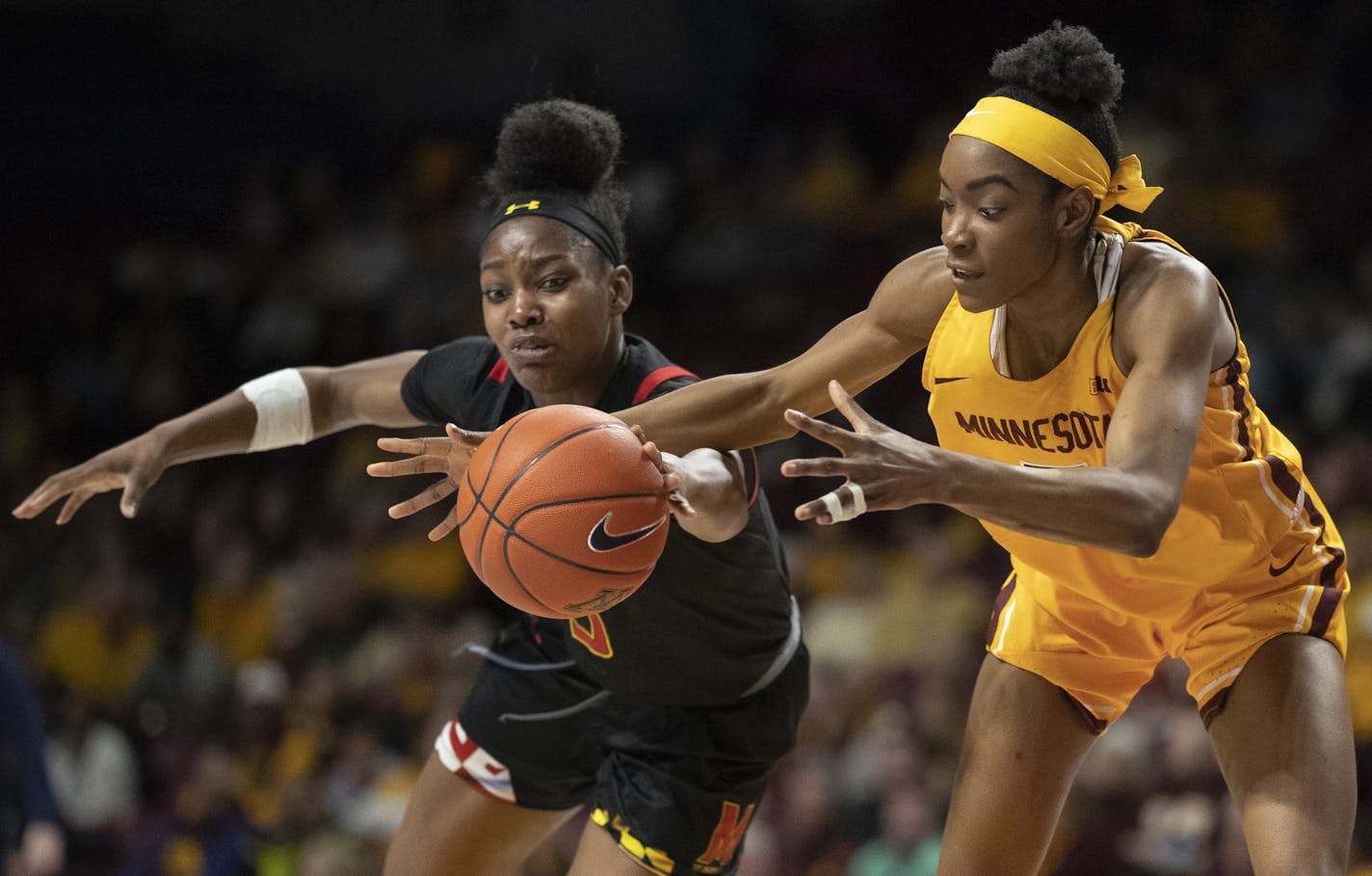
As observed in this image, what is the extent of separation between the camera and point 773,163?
32.3ft

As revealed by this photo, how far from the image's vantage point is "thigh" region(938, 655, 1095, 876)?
3.14 metres

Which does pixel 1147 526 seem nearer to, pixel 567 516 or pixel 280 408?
pixel 567 516

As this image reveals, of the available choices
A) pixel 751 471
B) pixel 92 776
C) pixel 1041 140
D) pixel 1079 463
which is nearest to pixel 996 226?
pixel 1041 140

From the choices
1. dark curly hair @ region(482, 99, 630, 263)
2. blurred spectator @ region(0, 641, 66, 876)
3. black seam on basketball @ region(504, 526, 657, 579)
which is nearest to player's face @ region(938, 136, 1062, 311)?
black seam on basketball @ region(504, 526, 657, 579)

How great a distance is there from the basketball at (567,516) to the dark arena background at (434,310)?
254 centimetres

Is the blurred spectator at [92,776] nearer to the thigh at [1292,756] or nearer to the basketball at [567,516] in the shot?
the basketball at [567,516]

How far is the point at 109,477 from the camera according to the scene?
379 centimetres

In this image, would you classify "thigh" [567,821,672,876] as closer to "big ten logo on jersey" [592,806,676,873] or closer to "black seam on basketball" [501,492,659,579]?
"big ten logo on jersey" [592,806,676,873]

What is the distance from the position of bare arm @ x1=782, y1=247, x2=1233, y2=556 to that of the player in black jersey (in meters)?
0.80

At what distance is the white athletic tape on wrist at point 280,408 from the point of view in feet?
13.4

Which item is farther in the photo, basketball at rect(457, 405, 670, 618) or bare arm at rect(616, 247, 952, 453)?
bare arm at rect(616, 247, 952, 453)

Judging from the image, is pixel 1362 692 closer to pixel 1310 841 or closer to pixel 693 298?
pixel 1310 841

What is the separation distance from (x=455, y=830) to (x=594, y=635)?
0.65 m

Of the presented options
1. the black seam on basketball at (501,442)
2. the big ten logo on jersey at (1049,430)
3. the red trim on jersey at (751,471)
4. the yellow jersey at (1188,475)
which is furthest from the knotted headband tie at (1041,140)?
the black seam on basketball at (501,442)
